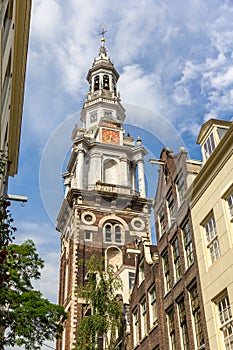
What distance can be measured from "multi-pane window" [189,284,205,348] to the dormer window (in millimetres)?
6515

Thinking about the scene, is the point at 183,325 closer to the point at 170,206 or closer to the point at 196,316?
the point at 196,316

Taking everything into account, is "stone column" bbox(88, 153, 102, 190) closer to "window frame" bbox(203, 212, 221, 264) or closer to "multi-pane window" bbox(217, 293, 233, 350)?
"window frame" bbox(203, 212, 221, 264)

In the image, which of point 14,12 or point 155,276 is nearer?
point 14,12

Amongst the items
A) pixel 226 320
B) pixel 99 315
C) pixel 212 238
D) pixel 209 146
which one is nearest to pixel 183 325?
pixel 226 320

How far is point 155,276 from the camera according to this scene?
1058 inches

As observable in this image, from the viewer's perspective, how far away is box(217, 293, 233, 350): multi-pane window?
58.6ft

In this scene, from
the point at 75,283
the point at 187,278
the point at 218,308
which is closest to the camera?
the point at 218,308

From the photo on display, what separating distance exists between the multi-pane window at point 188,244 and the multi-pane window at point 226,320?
12.1 feet

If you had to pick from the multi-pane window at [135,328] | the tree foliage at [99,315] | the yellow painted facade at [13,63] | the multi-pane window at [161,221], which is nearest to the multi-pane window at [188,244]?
the multi-pane window at [161,221]

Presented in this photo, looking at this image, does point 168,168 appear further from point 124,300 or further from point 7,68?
point 124,300

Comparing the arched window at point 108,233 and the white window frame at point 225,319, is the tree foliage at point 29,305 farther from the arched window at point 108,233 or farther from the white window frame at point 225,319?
the arched window at point 108,233

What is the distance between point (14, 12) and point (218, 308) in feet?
50.4

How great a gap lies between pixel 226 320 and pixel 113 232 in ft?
141

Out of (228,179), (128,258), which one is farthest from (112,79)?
(228,179)
